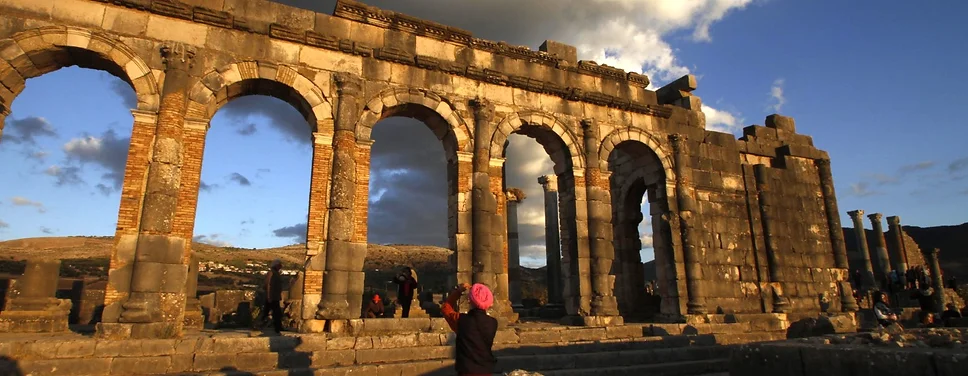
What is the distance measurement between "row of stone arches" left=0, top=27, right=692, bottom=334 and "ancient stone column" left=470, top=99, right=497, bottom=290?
21cm

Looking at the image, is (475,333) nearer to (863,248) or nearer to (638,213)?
(638,213)

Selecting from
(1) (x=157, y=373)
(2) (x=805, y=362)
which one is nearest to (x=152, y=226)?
→ (1) (x=157, y=373)

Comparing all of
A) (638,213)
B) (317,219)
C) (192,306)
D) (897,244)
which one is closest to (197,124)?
(317,219)

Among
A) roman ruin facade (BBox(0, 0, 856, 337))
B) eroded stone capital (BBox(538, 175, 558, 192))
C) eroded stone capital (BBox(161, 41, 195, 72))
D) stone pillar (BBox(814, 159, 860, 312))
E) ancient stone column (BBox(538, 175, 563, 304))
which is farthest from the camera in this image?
eroded stone capital (BBox(538, 175, 558, 192))

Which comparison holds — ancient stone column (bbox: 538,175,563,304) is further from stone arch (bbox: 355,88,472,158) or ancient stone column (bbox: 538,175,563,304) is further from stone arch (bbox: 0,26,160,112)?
stone arch (bbox: 0,26,160,112)

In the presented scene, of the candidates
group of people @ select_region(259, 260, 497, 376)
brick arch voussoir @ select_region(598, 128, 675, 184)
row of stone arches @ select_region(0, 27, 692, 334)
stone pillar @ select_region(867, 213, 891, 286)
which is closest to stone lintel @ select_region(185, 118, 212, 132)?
row of stone arches @ select_region(0, 27, 692, 334)

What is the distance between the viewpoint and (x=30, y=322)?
10906mm

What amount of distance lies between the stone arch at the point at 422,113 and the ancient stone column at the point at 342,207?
30cm

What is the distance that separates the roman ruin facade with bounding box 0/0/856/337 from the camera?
995 cm

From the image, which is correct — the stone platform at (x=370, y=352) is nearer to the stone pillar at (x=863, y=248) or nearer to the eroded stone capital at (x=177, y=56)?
the eroded stone capital at (x=177, y=56)

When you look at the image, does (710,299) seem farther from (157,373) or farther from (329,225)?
(157,373)

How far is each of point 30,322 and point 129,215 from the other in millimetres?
3896

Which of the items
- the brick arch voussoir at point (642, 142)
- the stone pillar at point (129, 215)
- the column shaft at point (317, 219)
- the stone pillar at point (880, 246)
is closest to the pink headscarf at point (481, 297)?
the column shaft at point (317, 219)

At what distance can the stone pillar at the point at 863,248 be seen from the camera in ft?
86.4
